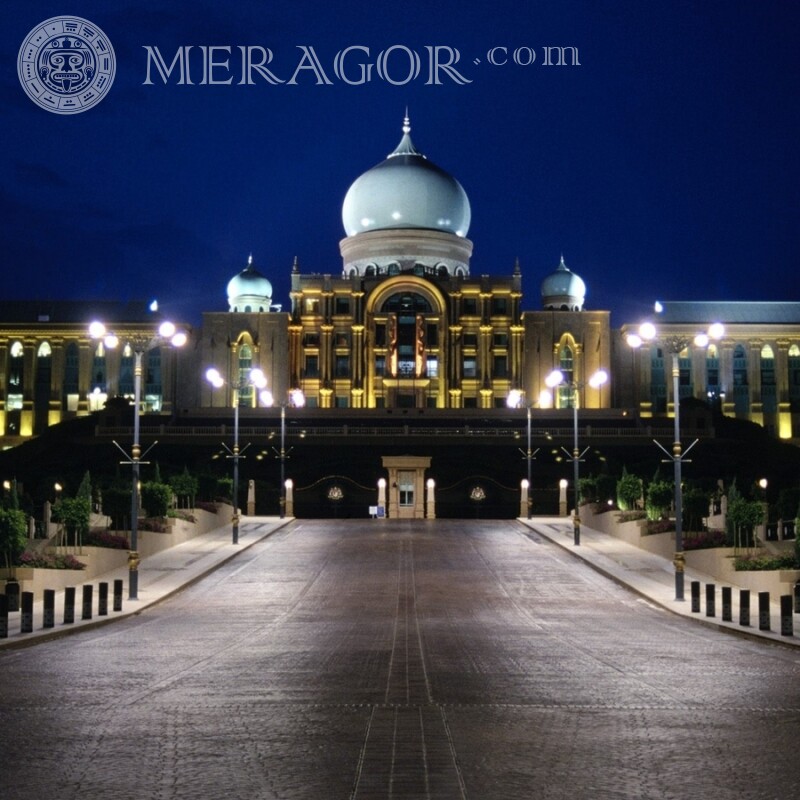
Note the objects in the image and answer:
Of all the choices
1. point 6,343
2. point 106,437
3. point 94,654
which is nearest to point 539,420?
point 106,437

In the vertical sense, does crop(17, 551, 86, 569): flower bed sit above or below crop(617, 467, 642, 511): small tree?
below

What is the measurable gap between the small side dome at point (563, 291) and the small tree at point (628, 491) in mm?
80113

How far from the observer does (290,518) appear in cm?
7275

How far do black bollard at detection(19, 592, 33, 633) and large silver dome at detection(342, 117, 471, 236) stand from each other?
11043 cm

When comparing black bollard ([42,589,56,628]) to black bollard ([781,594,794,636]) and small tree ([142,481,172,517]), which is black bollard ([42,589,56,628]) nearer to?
black bollard ([781,594,794,636])

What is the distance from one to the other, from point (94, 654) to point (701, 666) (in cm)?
1096

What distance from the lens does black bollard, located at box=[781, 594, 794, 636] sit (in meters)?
27.2

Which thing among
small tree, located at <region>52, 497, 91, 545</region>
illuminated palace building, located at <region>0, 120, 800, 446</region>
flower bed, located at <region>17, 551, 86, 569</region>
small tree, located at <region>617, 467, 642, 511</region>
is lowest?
flower bed, located at <region>17, 551, 86, 569</region>

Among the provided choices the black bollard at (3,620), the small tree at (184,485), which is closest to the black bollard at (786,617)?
the black bollard at (3,620)

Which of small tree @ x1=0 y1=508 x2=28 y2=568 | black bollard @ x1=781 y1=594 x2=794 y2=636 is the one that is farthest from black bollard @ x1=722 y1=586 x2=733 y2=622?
small tree @ x1=0 y1=508 x2=28 y2=568

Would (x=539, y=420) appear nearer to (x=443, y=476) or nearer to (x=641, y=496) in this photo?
(x=443, y=476)

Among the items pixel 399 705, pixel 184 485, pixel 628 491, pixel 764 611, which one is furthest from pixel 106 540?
pixel 399 705

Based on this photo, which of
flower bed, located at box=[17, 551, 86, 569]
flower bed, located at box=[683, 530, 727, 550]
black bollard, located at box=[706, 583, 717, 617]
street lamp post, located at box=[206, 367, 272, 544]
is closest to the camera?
black bollard, located at box=[706, 583, 717, 617]

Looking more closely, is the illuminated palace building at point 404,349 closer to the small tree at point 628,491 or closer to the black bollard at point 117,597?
the small tree at point 628,491
